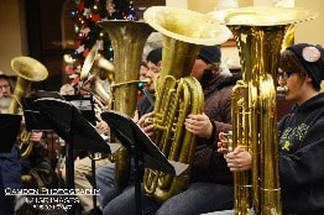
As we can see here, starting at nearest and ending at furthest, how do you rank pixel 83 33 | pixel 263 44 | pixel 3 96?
1. pixel 263 44
2. pixel 3 96
3. pixel 83 33

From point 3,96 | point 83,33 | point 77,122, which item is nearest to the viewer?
point 77,122

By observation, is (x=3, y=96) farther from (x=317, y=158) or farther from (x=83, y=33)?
(x=317, y=158)

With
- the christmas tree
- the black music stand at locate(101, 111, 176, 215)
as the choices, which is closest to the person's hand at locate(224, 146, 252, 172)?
the black music stand at locate(101, 111, 176, 215)

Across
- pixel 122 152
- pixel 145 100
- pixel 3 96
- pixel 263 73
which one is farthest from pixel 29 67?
pixel 263 73

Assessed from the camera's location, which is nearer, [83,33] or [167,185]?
[167,185]

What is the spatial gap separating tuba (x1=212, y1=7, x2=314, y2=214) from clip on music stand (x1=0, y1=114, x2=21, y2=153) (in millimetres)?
1578

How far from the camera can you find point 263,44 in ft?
7.69

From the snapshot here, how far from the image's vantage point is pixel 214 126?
2.89 metres

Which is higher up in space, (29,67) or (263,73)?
(263,73)

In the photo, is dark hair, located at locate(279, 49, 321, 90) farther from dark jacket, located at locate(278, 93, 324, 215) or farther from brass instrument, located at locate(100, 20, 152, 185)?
brass instrument, located at locate(100, 20, 152, 185)

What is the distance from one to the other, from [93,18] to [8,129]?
3546 millimetres

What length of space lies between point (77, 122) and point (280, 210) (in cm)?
119

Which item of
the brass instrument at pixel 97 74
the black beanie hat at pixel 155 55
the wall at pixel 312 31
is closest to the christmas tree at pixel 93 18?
the brass instrument at pixel 97 74

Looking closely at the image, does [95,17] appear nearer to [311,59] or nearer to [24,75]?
[24,75]
